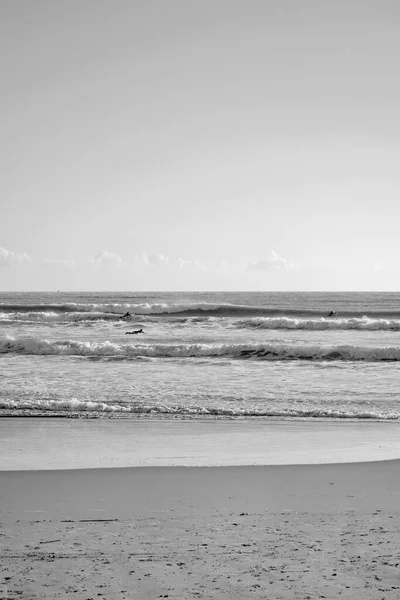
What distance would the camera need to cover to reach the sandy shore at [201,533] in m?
4.07

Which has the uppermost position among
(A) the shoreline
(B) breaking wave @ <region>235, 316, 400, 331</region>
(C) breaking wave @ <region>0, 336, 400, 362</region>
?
(B) breaking wave @ <region>235, 316, 400, 331</region>

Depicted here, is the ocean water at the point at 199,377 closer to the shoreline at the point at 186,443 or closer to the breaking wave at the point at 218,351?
the breaking wave at the point at 218,351

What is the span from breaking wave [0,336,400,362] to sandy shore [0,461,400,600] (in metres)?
14.1

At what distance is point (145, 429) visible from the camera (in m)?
9.92

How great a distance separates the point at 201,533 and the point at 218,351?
17.5 metres

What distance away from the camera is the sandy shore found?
407cm

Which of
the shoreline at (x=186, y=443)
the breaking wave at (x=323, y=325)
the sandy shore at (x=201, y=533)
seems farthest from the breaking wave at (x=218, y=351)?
the sandy shore at (x=201, y=533)

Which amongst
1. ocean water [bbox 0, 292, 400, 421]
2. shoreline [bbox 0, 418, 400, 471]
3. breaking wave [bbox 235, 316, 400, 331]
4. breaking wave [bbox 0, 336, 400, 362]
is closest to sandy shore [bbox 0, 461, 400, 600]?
shoreline [bbox 0, 418, 400, 471]

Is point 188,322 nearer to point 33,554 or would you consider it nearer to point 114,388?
point 114,388

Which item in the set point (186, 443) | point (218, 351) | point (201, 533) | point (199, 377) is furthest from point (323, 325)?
point (201, 533)

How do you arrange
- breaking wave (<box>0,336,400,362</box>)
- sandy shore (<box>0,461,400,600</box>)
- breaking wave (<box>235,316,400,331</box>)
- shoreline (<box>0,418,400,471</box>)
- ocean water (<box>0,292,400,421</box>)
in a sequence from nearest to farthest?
sandy shore (<box>0,461,400,600</box>), shoreline (<box>0,418,400,471</box>), ocean water (<box>0,292,400,421</box>), breaking wave (<box>0,336,400,362</box>), breaking wave (<box>235,316,400,331</box>)

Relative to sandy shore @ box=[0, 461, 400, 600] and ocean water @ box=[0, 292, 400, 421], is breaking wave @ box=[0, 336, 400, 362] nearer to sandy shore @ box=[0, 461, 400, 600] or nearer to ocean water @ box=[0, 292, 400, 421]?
ocean water @ box=[0, 292, 400, 421]

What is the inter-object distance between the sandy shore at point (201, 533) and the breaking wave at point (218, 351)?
46.2ft

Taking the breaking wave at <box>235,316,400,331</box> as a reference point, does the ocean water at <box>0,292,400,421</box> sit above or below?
below
